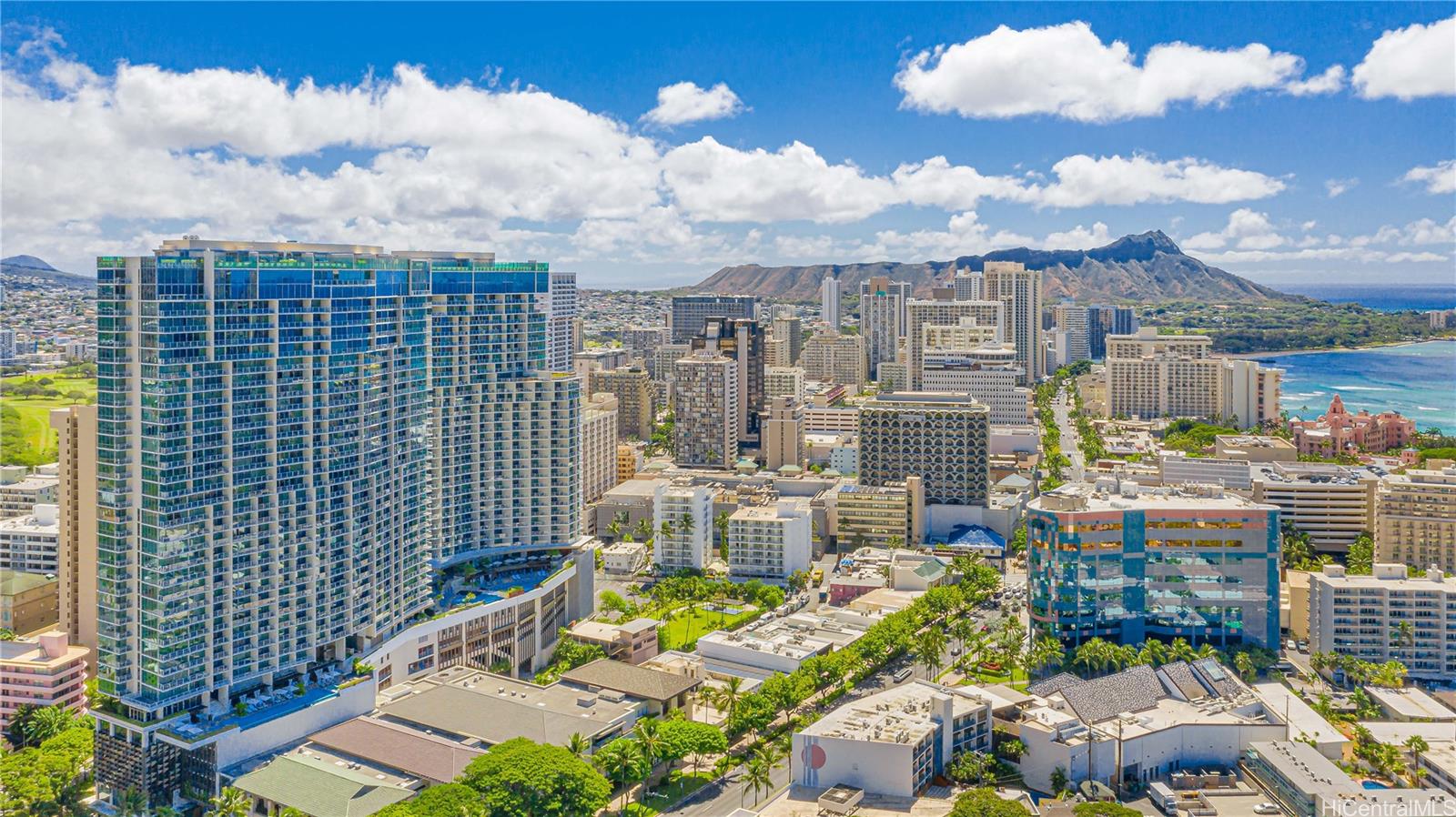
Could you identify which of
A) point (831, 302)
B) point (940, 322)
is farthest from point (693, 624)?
point (831, 302)

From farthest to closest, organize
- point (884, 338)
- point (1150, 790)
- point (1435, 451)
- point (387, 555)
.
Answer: point (884, 338)
point (1435, 451)
point (387, 555)
point (1150, 790)

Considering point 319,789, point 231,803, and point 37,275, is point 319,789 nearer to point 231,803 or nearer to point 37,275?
point 231,803

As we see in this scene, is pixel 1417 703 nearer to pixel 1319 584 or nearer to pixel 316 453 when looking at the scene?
pixel 1319 584

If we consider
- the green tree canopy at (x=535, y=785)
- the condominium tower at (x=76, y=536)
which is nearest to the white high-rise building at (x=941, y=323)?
the condominium tower at (x=76, y=536)

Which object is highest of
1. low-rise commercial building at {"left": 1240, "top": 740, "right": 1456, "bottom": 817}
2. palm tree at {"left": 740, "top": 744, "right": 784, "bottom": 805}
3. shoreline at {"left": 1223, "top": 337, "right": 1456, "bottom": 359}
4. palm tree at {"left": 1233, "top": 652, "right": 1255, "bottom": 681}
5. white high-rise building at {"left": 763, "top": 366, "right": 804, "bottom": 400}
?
shoreline at {"left": 1223, "top": 337, "right": 1456, "bottom": 359}

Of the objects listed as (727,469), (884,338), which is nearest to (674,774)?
(727,469)

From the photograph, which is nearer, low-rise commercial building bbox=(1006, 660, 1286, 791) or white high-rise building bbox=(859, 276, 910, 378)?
low-rise commercial building bbox=(1006, 660, 1286, 791)

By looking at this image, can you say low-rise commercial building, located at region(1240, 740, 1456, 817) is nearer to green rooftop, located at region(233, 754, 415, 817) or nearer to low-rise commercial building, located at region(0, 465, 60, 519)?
green rooftop, located at region(233, 754, 415, 817)

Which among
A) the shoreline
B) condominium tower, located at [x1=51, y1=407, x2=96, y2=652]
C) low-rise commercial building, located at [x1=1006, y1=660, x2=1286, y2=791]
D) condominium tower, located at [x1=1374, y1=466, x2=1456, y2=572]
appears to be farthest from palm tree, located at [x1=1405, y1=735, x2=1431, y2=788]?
the shoreline
